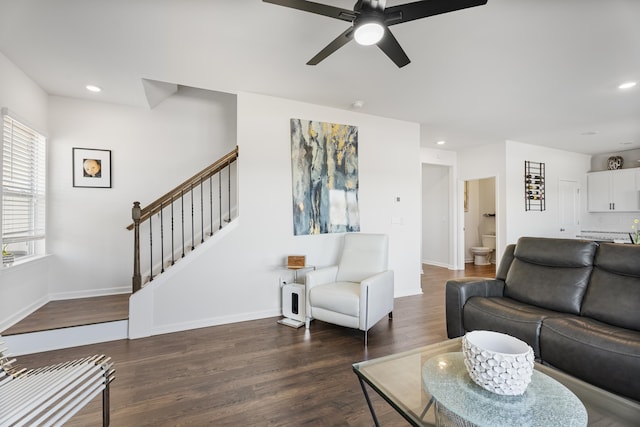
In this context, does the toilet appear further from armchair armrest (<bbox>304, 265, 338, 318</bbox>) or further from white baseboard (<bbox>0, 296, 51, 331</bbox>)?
white baseboard (<bbox>0, 296, 51, 331</bbox>)

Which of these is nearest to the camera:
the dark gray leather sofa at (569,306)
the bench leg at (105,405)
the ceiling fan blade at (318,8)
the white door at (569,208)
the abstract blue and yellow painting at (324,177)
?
the bench leg at (105,405)

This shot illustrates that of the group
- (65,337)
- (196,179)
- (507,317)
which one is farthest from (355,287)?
(65,337)

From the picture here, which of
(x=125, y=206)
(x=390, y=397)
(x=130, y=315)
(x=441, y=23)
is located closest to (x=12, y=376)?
(x=130, y=315)

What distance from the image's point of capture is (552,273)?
241 cm

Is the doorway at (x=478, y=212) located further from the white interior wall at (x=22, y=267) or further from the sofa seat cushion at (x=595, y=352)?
the white interior wall at (x=22, y=267)

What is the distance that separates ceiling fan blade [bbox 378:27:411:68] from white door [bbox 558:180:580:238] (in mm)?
6413

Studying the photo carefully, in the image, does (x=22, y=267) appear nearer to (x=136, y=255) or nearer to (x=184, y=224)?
(x=136, y=255)

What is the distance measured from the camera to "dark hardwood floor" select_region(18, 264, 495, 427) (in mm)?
1735

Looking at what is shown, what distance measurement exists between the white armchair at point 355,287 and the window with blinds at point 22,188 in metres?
3.02

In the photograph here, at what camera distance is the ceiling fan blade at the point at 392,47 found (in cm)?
176

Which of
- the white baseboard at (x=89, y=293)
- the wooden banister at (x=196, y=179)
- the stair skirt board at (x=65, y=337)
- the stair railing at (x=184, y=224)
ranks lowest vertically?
the stair skirt board at (x=65, y=337)

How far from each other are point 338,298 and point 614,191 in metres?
7.39

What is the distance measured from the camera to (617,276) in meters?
Result: 2.10

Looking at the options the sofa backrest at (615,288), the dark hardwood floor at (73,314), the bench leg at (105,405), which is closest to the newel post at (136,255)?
the dark hardwood floor at (73,314)
